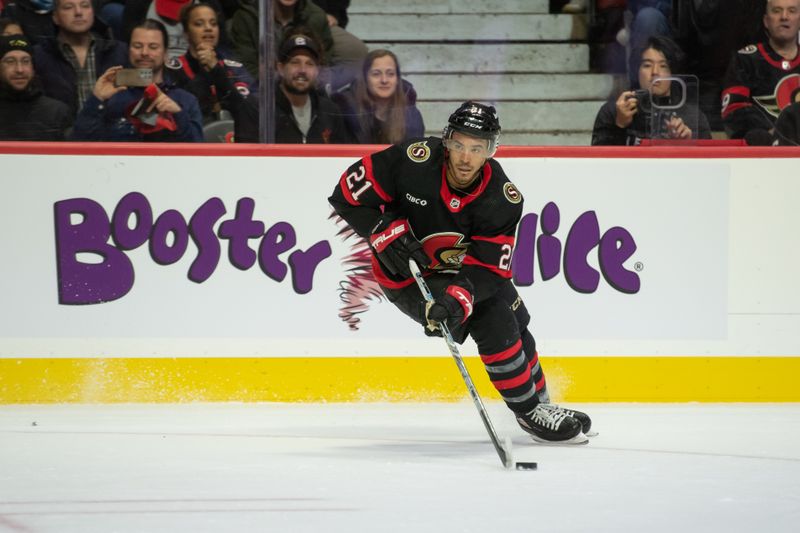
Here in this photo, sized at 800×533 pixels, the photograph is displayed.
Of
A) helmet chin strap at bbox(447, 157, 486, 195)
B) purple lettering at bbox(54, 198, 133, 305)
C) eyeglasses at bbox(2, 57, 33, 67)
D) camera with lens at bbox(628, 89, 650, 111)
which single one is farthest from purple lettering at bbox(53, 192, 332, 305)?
camera with lens at bbox(628, 89, 650, 111)

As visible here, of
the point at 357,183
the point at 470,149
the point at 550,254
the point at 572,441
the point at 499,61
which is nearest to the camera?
the point at 470,149

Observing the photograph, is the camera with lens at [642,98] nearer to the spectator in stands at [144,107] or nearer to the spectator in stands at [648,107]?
the spectator in stands at [648,107]

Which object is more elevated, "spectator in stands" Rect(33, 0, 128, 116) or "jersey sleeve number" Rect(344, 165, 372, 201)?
"spectator in stands" Rect(33, 0, 128, 116)

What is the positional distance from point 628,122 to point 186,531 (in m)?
2.72

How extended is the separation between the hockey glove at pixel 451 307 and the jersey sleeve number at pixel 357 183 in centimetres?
45

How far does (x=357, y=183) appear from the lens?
12.8ft

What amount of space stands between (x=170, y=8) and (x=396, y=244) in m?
1.60

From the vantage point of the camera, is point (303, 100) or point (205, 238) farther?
point (303, 100)

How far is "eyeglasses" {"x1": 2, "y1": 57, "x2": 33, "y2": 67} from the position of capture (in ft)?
15.4

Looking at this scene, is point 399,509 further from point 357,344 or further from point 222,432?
point 357,344

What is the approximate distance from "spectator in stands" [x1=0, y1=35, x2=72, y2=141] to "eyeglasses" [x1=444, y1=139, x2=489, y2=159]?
1753mm

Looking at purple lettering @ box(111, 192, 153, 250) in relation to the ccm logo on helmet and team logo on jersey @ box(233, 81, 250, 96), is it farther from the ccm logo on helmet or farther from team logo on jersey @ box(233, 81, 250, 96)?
the ccm logo on helmet

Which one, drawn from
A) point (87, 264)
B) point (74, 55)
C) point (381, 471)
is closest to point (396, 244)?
point (381, 471)

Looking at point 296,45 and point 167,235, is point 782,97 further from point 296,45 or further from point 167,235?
point 167,235
